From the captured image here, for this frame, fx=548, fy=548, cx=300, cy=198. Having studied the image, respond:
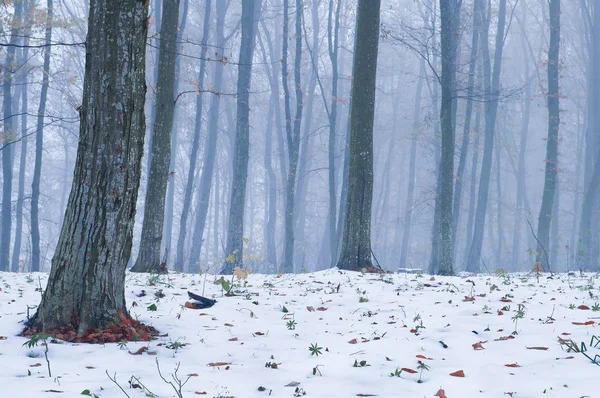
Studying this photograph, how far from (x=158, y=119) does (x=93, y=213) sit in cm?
521

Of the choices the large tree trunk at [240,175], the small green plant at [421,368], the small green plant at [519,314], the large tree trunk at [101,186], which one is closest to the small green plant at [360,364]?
the small green plant at [421,368]

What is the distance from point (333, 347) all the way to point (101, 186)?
7.81ft

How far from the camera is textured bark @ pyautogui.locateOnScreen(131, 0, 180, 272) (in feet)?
31.2

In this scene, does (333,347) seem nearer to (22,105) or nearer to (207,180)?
(207,180)

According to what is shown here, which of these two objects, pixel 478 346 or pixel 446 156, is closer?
pixel 478 346

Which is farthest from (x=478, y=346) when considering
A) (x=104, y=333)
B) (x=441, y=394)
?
(x=104, y=333)

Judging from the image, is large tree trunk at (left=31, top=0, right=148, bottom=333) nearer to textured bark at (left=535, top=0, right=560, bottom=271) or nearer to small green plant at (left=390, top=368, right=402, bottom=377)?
small green plant at (left=390, top=368, right=402, bottom=377)

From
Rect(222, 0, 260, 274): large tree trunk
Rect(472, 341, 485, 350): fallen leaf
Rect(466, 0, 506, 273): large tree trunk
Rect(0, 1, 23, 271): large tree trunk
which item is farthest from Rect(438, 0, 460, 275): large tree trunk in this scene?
Rect(0, 1, 23, 271): large tree trunk

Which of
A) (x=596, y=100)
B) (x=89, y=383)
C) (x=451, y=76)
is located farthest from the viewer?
(x=596, y=100)

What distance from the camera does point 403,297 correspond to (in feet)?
22.8

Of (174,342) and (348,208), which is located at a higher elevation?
(348,208)

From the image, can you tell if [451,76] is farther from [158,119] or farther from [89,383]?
[89,383]

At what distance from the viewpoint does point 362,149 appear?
10.0 m

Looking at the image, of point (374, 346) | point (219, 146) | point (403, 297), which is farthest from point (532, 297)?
point (219, 146)
